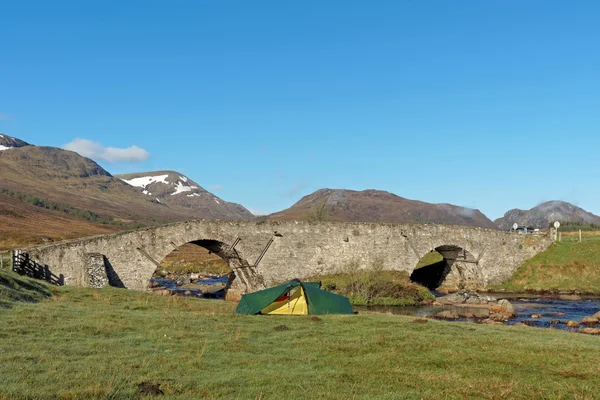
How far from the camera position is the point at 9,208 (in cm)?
12056

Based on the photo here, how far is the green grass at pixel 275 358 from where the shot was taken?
10.4m

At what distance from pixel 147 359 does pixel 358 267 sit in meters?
34.8

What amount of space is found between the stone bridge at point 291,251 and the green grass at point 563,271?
1.06m

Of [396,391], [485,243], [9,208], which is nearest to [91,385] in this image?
[396,391]

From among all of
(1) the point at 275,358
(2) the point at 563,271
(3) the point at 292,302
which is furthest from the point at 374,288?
(1) the point at 275,358

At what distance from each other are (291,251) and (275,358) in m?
31.1

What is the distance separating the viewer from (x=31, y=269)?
103 feet

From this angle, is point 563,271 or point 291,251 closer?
point 291,251

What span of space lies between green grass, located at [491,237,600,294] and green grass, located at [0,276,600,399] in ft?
108

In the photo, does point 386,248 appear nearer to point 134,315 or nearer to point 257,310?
point 257,310

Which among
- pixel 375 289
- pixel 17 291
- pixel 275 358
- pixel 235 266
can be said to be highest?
pixel 235 266

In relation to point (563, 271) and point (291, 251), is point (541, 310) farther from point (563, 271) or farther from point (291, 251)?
point (291, 251)

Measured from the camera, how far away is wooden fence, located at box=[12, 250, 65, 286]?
29812 mm

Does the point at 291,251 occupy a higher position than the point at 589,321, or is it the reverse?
the point at 291,251
